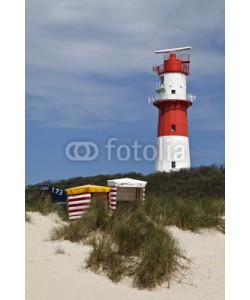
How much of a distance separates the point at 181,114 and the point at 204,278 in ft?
58.3

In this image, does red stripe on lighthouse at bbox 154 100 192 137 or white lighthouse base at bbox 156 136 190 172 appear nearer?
white lighthouse base at bbox 156 136 190 172

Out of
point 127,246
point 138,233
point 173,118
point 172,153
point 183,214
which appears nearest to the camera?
point 127,246

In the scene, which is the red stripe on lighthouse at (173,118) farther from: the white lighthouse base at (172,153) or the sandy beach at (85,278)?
the sandy beach at (85,278)

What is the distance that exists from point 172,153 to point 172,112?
217cm

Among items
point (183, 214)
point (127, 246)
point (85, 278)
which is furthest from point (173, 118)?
point (85, 278)

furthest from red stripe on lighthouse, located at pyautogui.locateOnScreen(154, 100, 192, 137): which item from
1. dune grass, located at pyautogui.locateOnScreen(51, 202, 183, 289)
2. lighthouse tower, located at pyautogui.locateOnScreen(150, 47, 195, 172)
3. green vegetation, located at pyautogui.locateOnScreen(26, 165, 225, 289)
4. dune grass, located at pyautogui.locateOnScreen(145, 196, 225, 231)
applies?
dune grass, located at pyautogui.locateOnScreen(51, 202, 183, 289)

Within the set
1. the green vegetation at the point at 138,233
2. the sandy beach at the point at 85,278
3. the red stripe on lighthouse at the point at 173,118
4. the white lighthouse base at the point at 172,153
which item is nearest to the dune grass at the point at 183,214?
the green vegetation at the point at 138,233

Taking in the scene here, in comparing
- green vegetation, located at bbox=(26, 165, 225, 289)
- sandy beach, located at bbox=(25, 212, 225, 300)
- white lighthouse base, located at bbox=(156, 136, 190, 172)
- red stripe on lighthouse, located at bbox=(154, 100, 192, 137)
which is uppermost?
red stripe on lighthouse, located at bbox=(154, 100, 192, 137)

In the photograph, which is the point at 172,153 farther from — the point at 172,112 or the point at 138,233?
the point at 138,233

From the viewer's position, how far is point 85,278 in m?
6.32

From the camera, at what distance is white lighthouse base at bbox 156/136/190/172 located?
77.3 ft

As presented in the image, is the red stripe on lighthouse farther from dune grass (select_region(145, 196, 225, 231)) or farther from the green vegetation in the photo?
dune grass (select_region(145, 196, 225, 231))
